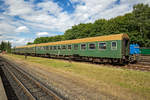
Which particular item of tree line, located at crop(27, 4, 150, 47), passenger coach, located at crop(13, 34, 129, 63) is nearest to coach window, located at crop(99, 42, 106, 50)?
passenger coach, located at crop(13, 34, 129, 63)

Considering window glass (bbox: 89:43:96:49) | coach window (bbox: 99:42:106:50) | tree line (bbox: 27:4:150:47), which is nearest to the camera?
coach window (bbox: 99:42:106:50)

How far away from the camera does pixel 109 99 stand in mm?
4832

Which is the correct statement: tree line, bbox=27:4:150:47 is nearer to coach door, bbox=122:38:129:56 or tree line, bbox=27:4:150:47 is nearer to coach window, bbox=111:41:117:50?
coach door, bbox=122:38:129:56

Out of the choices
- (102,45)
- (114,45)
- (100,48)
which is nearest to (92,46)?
(100,48)

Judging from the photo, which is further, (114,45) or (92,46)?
(92,46)

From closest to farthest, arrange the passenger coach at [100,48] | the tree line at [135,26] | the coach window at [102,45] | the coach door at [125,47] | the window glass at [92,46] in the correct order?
1. the passenger coach at [100,48]
2. the coach door at [125,47]
3. the coach window at [102,45]
4. the window glass at [92,46]
5. the tree line at [135,26]

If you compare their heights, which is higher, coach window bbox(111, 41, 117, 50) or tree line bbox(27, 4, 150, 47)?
tree line bbox(27, 4, 150, 47)

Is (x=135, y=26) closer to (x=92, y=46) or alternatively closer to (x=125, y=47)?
(x=125, y=47)

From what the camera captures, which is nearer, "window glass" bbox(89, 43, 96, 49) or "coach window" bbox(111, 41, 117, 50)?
"coach window" bbox(111, 41, 117, 50)

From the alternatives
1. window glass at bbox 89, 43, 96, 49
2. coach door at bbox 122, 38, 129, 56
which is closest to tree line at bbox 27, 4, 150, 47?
coach door at bbox 122, 38, 129, 56

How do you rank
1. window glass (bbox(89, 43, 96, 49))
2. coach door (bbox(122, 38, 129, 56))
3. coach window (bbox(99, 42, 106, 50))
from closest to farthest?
coach door (bbox(122, 38, 129, 56)), coach window (bbox(99, 42, 106, 50)), window glass (bbox(89, 43, 96, 49))

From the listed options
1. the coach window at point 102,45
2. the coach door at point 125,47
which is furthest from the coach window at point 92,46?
the coach door at point 125,47

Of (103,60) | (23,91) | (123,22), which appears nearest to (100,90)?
(23,91)

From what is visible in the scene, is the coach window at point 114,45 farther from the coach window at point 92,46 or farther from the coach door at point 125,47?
the coach window at point 92,46
